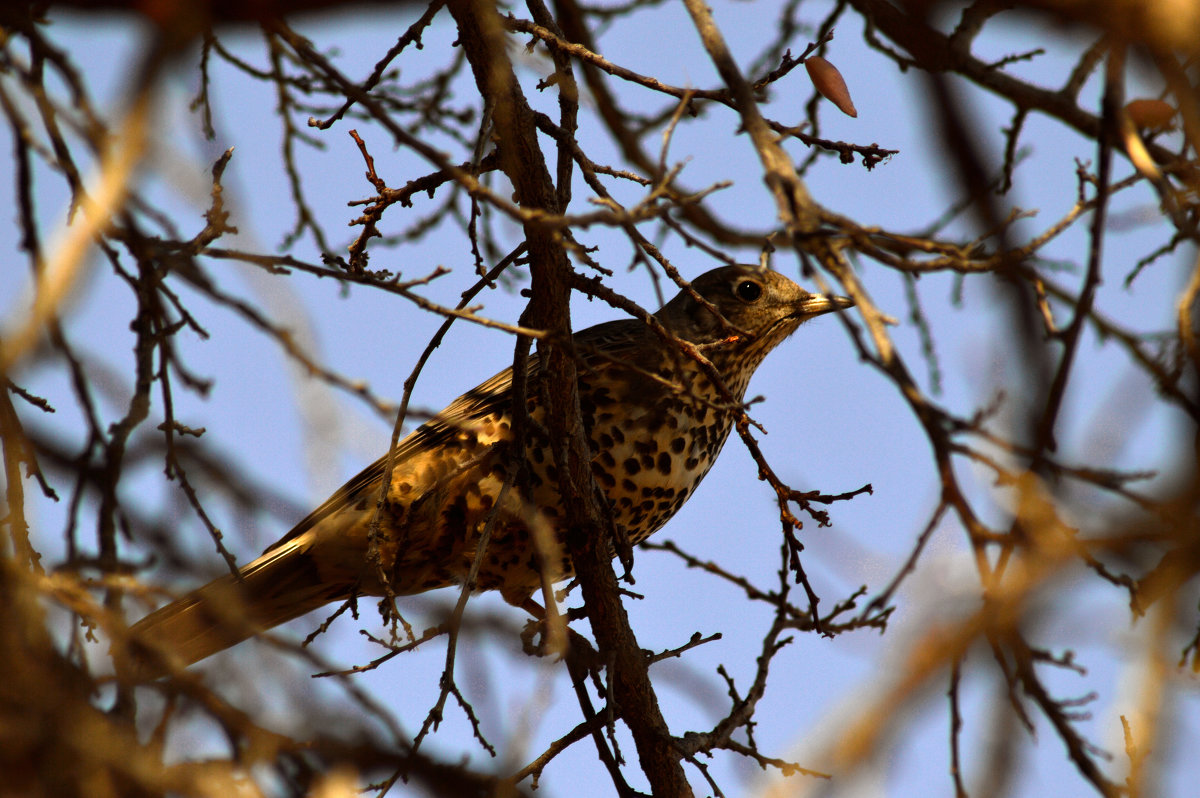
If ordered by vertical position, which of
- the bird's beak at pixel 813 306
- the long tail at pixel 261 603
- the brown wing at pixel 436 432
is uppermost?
the bird's beak at pixel 813 306

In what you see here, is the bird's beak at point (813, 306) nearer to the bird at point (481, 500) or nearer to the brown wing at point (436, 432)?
the bird at point (481, 500)

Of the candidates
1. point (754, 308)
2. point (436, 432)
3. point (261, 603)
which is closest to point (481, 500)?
point (436, 432)

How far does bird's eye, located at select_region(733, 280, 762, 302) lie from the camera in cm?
548

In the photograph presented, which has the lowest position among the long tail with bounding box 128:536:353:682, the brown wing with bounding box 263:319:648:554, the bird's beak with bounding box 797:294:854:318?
the long tail with bounding box 128:536:353:682

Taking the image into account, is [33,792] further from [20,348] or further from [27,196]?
[27,196]

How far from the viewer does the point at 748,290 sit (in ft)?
18.0

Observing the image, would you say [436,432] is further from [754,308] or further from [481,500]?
[754,308]

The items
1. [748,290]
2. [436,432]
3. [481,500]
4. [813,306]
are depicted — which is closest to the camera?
[481,500]

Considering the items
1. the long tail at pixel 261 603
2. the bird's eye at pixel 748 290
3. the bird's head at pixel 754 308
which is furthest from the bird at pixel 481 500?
the bird's eye at pixel 748 290

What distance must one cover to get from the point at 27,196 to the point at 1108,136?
7.91 ft

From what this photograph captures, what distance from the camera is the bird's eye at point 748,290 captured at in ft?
18.0

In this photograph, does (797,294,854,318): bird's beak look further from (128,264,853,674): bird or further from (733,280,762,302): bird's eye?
(128,264,853,674): bird

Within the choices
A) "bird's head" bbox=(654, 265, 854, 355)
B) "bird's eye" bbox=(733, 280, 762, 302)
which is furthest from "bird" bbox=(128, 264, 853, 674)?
"bird's eye" bbox=(733, 280, 762, 302)

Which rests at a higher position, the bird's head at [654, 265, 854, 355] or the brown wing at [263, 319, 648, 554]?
the bird's head at [654, 265, 854, 355]
